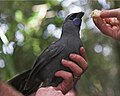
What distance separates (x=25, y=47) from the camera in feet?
12.2

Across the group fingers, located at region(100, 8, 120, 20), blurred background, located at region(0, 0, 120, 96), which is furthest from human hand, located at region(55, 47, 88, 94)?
blurred background, located at region(0, 0, 120, 96)

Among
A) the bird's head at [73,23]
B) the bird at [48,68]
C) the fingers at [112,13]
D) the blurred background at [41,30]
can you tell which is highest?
the fingers at [112,13]

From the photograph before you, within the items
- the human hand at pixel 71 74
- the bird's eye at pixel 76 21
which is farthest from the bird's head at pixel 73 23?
the human hand at pixel 71 74

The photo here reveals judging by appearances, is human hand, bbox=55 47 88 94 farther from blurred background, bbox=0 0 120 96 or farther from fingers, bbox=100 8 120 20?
blurred background, bbox=0 0 120 96

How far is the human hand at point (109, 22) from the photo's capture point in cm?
189

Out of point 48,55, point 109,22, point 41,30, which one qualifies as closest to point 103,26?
point 109,22

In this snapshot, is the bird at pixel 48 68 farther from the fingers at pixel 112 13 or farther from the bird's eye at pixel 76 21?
the fingers at pixel 112 13

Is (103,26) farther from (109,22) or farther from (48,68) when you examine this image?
(48,68)

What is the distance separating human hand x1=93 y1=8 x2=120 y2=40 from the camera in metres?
1.89

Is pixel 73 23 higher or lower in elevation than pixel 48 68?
higher

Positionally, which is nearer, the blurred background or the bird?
the bird

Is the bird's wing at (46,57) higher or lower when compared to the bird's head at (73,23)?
lower

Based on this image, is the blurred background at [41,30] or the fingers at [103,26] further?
the blurred background at [41,30]

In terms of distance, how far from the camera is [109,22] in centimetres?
203
